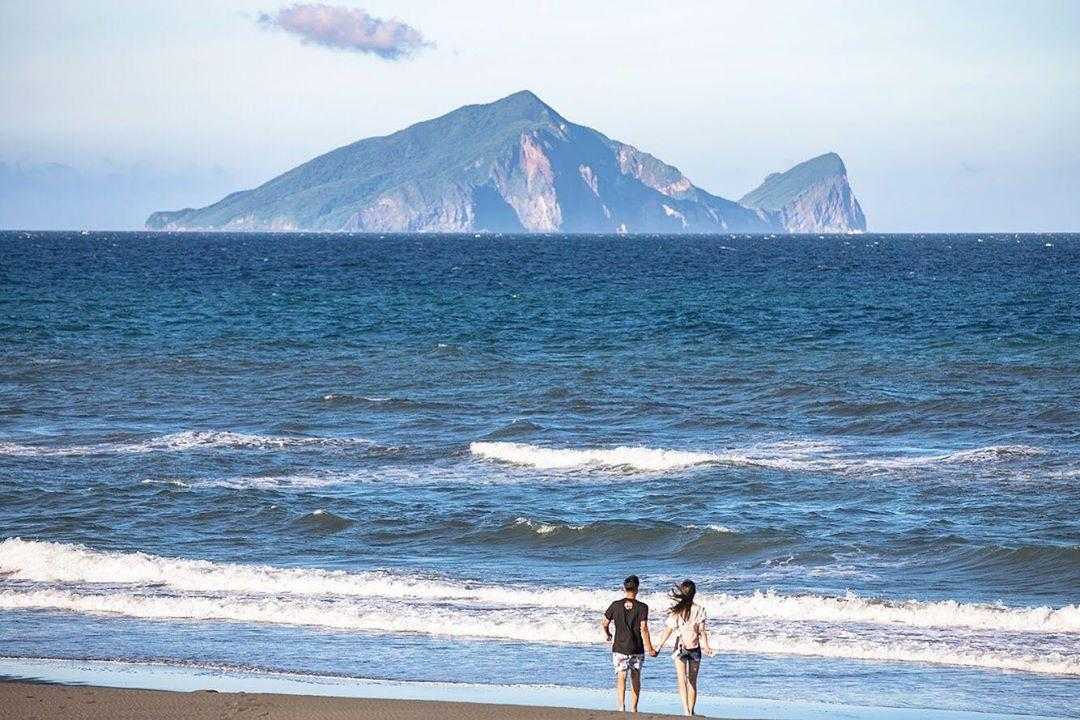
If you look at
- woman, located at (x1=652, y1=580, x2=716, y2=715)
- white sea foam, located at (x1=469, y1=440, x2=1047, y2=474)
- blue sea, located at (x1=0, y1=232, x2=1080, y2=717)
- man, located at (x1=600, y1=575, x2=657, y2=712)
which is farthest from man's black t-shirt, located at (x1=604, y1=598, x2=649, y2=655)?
white sea foam, located at (x1=469, y1=440, x2=1047, y2=474)

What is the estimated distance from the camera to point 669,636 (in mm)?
13102

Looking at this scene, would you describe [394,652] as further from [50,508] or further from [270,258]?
[270,258]

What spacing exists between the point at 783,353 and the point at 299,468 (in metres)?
22.7

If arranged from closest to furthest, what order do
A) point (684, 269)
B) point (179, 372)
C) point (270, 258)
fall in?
point (179, 372) < point (684, 269) < point (270, 258)

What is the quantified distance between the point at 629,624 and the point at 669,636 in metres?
0.42

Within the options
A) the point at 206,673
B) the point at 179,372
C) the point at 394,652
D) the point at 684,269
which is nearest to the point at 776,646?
the point at 394,652

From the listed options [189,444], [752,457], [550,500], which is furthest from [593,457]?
[189,444]

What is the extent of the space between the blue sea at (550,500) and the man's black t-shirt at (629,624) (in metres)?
1.82

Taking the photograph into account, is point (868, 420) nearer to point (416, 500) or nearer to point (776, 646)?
point (416, 500)

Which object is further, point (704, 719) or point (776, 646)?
point (776, 646)

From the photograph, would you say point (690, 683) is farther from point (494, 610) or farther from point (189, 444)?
point (189, 444)

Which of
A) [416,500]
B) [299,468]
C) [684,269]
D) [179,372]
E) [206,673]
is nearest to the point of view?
[206,673]

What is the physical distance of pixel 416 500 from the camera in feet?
82.1

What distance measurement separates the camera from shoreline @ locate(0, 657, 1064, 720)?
12875 mm
